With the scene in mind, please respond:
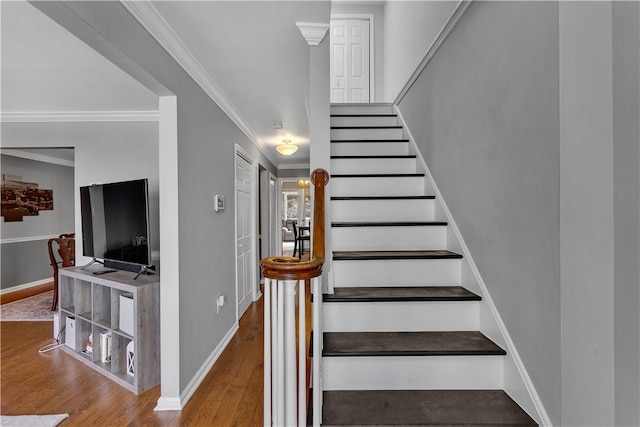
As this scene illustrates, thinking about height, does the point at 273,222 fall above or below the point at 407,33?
below

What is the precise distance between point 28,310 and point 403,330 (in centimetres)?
510

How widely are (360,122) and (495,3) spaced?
1.84 meters

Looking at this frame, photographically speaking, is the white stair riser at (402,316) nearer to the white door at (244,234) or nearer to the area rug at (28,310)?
the white door at (244,234)

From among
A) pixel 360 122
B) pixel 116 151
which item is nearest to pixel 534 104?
pixel 360 122

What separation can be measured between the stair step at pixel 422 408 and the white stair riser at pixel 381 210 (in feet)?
3.86

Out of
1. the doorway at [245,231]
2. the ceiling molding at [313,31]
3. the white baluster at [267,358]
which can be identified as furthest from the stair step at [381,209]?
the doorway at [245,231]

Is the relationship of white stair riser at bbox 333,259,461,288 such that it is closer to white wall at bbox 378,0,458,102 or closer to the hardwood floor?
the hardwood floor

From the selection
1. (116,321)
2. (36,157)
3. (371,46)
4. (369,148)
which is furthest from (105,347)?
(371,46)

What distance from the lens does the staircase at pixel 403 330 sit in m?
1.29

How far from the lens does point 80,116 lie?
11.2 feet

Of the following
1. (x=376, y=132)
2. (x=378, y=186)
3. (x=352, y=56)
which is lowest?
(x=378, y=186)

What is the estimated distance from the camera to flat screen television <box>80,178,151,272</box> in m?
2.51

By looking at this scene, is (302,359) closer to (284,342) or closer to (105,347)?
(284,342)

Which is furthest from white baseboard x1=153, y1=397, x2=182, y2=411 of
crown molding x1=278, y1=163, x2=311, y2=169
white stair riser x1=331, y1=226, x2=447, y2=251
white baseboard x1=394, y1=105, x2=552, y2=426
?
crown molding x1=278, y1=163, x2=311, y2=169
